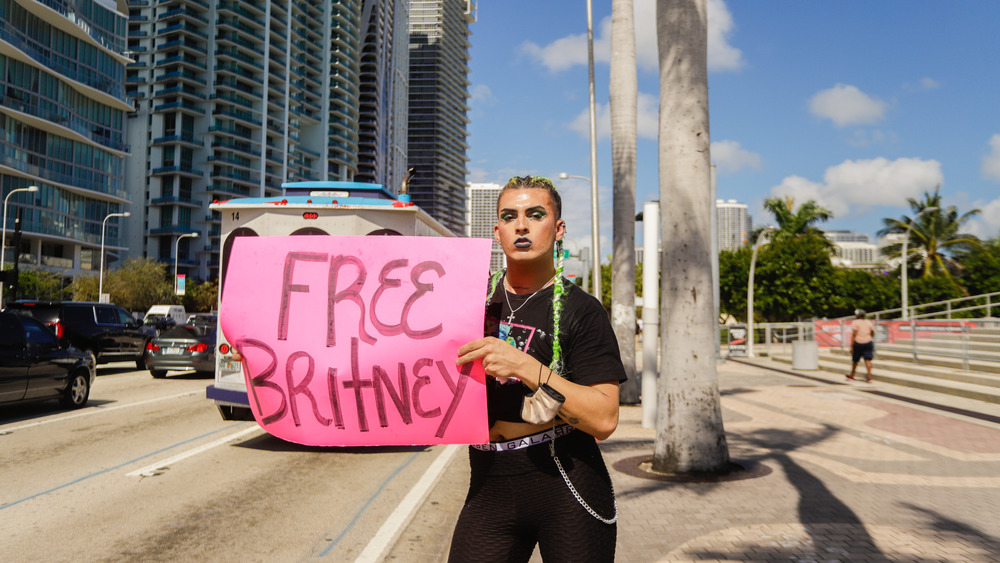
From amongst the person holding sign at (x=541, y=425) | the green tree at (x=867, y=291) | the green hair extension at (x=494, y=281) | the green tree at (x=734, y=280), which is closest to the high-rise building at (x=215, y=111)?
the green tree at (x=734, y=280)

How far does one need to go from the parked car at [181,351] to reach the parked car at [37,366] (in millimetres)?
5571

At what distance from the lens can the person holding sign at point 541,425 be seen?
2.31 metres

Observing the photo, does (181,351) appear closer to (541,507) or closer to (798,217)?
(541,507)

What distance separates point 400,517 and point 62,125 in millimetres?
69999

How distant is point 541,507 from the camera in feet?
7.70

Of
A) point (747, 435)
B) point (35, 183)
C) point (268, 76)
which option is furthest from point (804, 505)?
point (268, 76)

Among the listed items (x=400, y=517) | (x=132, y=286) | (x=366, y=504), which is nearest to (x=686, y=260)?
(x=400, y=517)

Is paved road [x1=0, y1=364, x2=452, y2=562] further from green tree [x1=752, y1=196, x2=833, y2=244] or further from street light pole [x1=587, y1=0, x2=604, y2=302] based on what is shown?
green tree [x1=752, y1=196, x2=833, y2=244]

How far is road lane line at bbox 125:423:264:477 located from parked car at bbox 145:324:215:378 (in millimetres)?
8826

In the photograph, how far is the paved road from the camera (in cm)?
534

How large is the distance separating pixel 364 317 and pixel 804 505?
5213mm

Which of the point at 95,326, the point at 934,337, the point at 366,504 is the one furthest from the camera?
the point at 934,337

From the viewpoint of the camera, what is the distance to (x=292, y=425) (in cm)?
243

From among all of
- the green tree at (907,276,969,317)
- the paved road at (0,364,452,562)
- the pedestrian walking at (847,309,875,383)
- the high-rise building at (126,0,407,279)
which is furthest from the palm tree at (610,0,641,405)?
the high-rise building at (126,0,407,279)
